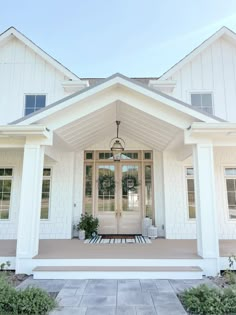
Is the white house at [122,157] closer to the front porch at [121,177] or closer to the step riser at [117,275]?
the front porch at [121,177]

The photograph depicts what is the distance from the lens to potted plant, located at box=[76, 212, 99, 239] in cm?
738

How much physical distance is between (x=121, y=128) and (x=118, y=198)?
2.45m

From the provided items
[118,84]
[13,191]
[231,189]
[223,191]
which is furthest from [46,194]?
[231,189]

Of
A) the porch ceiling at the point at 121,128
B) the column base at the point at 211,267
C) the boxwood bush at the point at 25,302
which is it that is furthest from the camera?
the porch ceiling at the point at 121,128

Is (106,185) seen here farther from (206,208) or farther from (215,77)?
(215,77)

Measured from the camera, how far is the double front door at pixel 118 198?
7.94 metres

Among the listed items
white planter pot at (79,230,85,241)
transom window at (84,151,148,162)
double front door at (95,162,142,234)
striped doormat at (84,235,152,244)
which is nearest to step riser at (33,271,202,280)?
striped doormat at (84,235,152,244)

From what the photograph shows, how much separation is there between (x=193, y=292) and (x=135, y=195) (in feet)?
15.3

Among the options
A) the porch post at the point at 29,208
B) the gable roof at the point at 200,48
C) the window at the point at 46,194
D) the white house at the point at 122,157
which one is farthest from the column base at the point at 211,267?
the gable roof at the point at 200,48

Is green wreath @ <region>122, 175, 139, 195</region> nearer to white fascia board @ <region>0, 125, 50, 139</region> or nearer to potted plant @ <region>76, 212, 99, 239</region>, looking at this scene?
potted plant @ <region>76, 212, 99, 239</region>

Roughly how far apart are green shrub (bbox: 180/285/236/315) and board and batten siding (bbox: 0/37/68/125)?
719cm

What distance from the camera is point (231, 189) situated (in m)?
7.75

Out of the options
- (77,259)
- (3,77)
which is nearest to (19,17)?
(3,77)

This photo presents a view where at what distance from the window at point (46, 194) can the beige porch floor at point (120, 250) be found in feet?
4.01
